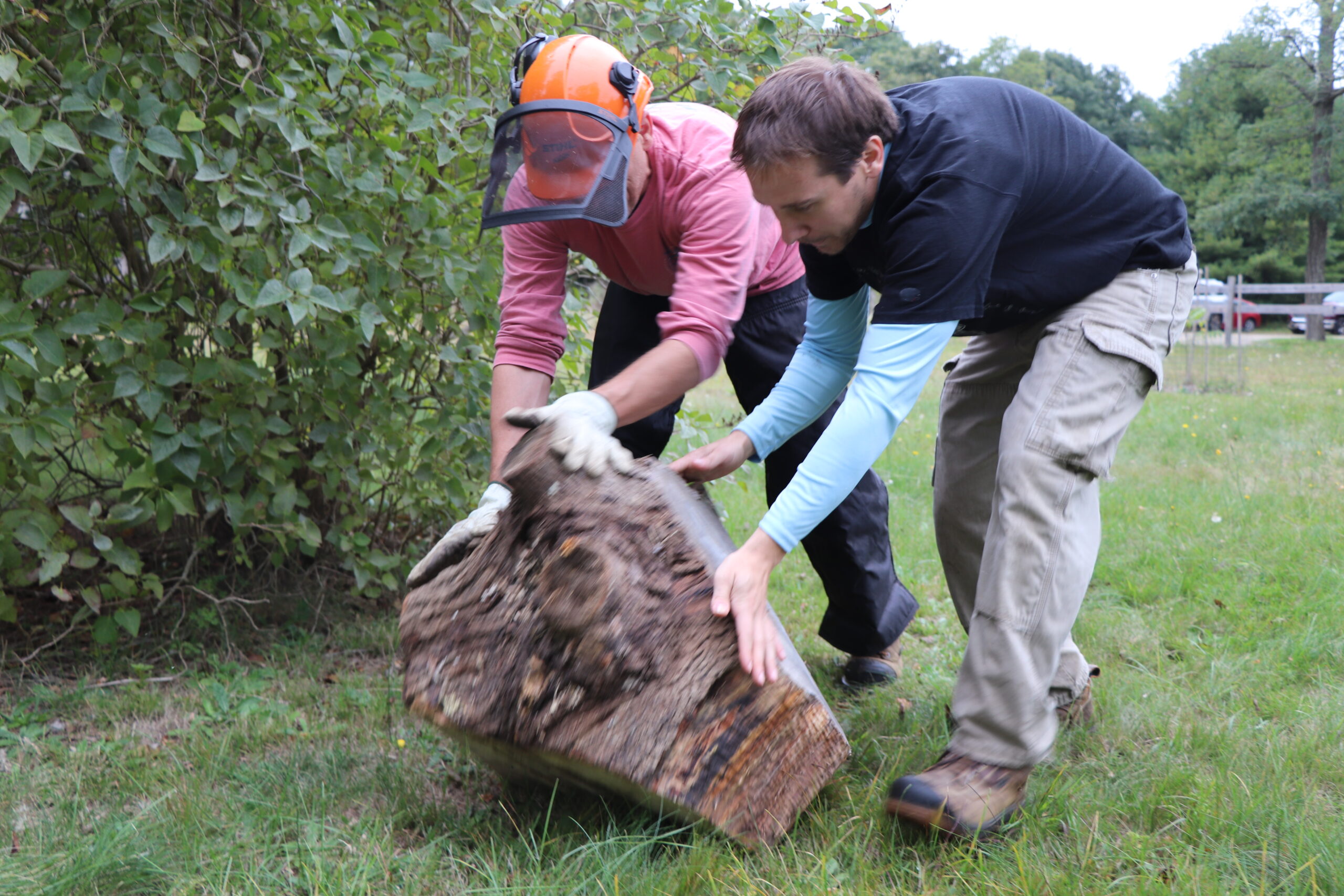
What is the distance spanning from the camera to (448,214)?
3305mm

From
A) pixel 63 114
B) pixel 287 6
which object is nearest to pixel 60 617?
pixel 63 114

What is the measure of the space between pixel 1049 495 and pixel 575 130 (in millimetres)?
1361

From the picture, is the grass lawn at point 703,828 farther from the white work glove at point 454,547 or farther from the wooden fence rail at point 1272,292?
the wooden fence rail at point 1272,292

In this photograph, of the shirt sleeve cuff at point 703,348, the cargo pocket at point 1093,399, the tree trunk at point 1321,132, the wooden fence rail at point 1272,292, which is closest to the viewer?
the cargo pocket at point 1093,399

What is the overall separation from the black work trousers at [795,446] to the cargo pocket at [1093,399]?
886 millimetres

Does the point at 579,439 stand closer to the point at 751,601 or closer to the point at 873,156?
the point at 751,601

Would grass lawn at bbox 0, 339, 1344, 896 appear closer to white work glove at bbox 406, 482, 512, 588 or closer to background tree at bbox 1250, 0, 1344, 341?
white work glove at bbox 406, 482, 512, 588

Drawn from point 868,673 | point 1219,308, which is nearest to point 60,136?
point 868,673

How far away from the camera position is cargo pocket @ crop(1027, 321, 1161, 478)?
207 cm

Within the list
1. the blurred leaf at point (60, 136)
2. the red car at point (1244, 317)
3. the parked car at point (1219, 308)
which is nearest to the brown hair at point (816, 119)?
the blurred leaf at point (60, 136)

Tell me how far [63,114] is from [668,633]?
2.11 metres

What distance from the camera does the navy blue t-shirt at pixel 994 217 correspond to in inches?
73.8

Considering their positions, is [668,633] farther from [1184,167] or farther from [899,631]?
[1184,167]

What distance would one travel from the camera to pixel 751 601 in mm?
1889
